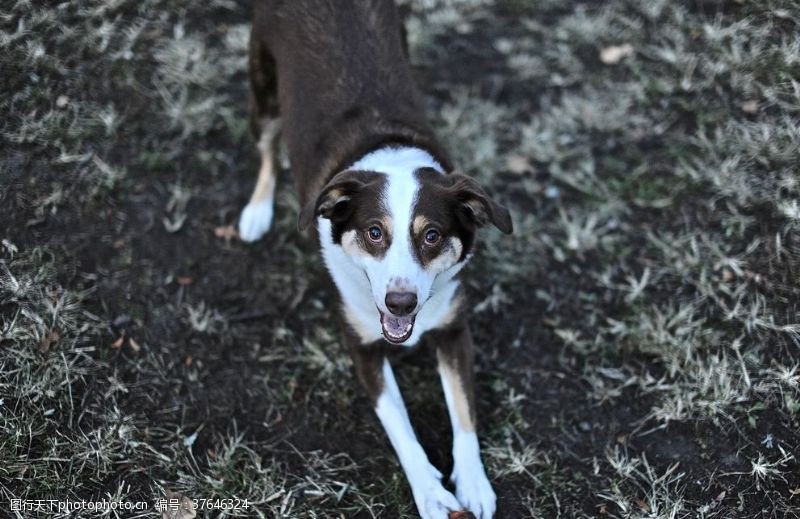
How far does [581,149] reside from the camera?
4.81 meters

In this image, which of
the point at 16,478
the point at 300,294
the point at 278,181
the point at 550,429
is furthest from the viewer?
the point at 278,181

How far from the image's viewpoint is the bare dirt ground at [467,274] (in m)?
3.50

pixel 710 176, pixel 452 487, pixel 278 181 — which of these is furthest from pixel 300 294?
pixel 710 176

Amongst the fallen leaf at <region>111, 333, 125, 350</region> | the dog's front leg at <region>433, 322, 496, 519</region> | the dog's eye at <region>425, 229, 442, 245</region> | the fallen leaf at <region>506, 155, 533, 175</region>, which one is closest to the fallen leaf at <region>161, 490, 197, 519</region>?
the fallen leaf at <region>111, 333, 125, 350</region>

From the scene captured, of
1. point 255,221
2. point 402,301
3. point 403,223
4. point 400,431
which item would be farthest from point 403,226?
point 255,221

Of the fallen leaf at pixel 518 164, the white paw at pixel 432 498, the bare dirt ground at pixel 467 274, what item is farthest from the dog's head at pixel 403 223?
the fallen leaf at pixel 518 164

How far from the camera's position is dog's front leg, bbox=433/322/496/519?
337 centimetres

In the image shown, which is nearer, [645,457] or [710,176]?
[645,457]

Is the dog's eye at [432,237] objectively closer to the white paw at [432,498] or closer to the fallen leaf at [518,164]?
the white paw at [432,498]

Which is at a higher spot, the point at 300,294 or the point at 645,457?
the point at 300,294

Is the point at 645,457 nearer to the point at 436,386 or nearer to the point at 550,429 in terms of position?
the point at 550,429

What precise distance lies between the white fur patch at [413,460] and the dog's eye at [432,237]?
828 mm

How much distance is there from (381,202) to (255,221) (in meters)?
1.53

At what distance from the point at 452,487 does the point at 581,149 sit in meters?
2.43
